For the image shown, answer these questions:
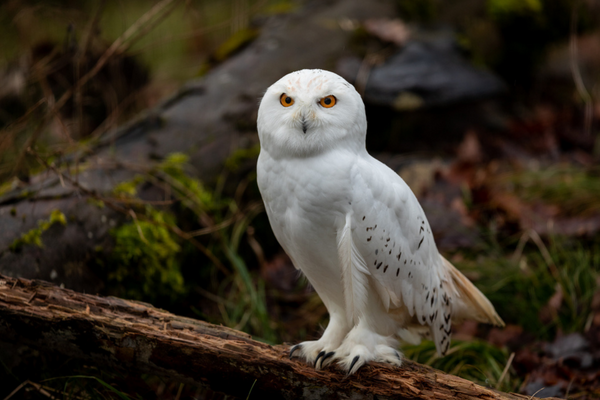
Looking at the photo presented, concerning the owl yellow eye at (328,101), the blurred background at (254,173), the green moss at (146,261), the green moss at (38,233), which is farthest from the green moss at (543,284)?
the green moss at (38,233)

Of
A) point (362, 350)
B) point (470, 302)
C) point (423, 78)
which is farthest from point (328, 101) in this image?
point (423, 78)

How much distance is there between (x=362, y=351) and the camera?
7.73ft

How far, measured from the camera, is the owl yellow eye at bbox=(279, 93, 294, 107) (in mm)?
2244

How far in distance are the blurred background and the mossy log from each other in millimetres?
248

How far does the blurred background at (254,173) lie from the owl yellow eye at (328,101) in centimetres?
131

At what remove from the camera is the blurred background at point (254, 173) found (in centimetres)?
304

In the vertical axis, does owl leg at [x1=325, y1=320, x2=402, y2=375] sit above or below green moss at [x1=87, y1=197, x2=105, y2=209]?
below

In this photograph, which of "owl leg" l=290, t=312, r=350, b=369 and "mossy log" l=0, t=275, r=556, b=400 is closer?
"mossy log" l=0, t=275, r=556, b=400

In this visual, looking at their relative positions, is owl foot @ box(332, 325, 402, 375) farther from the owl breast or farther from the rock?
the rock

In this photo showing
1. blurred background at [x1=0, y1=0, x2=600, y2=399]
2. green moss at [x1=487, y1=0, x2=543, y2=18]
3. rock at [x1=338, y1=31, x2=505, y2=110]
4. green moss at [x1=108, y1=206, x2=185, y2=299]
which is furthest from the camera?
green moss at [x1=487, y1=0, x2=543, y2=18]

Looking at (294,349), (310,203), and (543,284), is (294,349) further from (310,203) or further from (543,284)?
(543,284)

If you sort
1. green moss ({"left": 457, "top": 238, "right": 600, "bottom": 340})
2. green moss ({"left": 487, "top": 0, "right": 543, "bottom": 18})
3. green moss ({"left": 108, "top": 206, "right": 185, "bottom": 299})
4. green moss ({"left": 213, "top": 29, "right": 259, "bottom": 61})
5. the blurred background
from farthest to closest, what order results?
1. green moss ({"left": 487, "top": 0, "right": 543, "bottom": 18})
2. green moss ({"left": 213, "top": 29, "right": 259, "bottom": 61})
3. green moss ({"left": 457, "top": 238, "right": 600, "bottom": 340})
4. green moss ({"left": 108, "top": 206, "right": 185, "bottom": 299})
5. the blurred background

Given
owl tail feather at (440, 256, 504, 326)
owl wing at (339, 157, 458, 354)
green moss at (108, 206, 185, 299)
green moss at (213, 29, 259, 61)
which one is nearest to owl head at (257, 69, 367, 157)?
owl wing at (339, 157, 458, 354)

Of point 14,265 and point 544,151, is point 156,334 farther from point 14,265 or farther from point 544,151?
point 544,151
